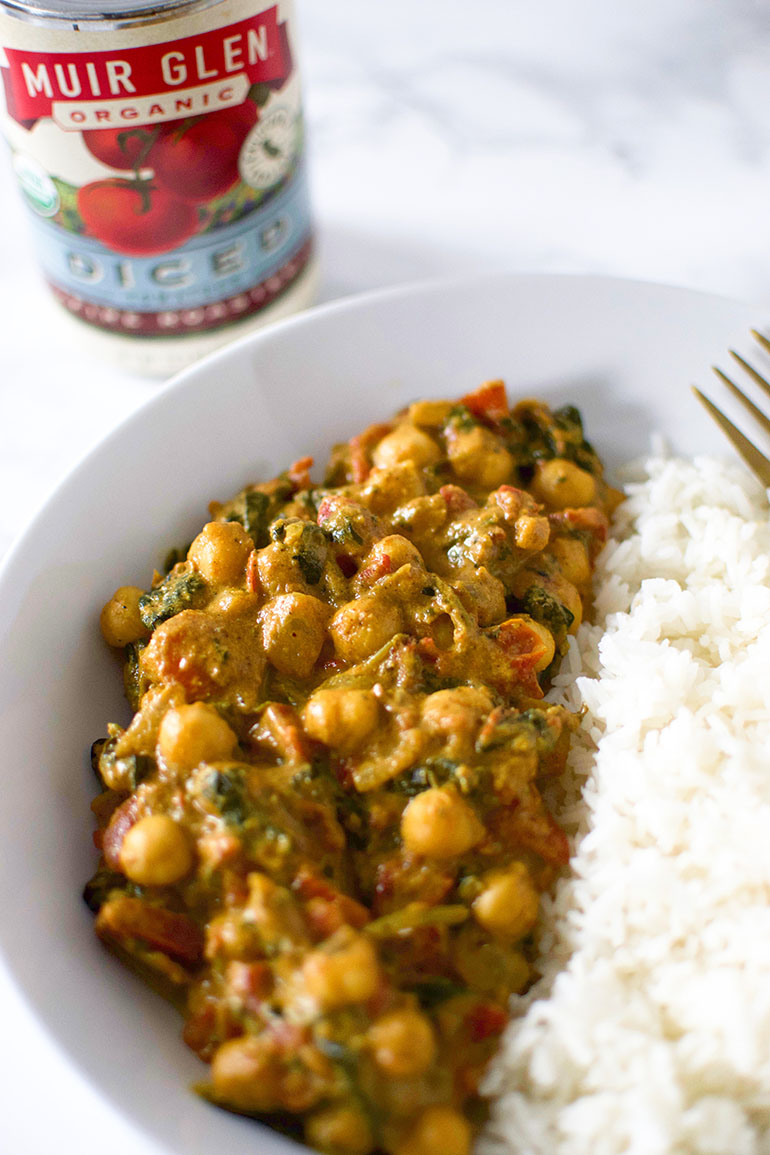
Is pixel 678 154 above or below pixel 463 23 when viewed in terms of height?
below

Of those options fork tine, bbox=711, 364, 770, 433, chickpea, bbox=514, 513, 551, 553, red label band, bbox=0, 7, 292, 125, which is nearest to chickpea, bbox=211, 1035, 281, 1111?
chickpea, bbox=514, 513, 551, 553

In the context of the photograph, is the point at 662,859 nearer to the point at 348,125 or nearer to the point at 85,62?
the point at 85,62

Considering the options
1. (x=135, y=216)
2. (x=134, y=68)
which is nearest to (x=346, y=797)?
(x=135, y=216)

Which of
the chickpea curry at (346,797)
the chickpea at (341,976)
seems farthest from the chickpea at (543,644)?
the chickpea at (341,976)

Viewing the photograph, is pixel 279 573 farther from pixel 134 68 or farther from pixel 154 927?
pixel 134 68

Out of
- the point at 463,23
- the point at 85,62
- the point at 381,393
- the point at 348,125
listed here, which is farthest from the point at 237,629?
the point at 463,23

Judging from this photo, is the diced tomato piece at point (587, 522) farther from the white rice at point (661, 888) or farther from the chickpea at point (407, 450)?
the chickpea at point (407, 450)

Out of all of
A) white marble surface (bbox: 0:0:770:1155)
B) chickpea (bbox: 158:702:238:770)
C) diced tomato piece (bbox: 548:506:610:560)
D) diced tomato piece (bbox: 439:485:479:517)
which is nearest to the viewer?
chickpea (bbox: 158:702:238:770)

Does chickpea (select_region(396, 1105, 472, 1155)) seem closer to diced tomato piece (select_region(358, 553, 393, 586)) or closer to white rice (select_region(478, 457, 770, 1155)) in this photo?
white rice (select_region(478, 457, 770, 1155))
